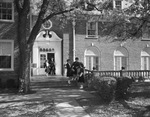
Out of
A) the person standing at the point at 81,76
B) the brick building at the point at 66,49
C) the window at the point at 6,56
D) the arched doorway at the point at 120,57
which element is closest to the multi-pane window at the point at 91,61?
the brick building at the point at 66,49

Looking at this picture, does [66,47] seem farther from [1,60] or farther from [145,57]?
[145,57]

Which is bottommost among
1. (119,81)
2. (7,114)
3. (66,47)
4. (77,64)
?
(7,114)

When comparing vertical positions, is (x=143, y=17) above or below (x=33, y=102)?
above

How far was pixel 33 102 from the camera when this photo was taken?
7988mm

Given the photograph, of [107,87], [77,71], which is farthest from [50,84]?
[107,87]

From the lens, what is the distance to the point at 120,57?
19.5 metres

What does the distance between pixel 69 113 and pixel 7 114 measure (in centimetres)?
225

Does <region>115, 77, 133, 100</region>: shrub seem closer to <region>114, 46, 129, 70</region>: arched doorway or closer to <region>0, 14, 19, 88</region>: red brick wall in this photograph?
<region>0, 14, 19, 88</region>: red brick wall

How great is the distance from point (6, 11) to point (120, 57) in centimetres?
1218

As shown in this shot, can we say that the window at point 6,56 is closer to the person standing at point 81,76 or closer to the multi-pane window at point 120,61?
the person standing at point 81,76

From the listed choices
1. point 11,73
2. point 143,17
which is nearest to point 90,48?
point 11,73

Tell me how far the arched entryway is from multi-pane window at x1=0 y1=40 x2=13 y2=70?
2849mm

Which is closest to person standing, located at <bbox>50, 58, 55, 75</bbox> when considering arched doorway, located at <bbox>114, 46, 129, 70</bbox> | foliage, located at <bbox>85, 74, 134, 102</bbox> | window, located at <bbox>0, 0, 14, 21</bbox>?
window, located at <bbox>0, 0, 14, 21</bbox>

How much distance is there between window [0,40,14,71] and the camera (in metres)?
14.2
